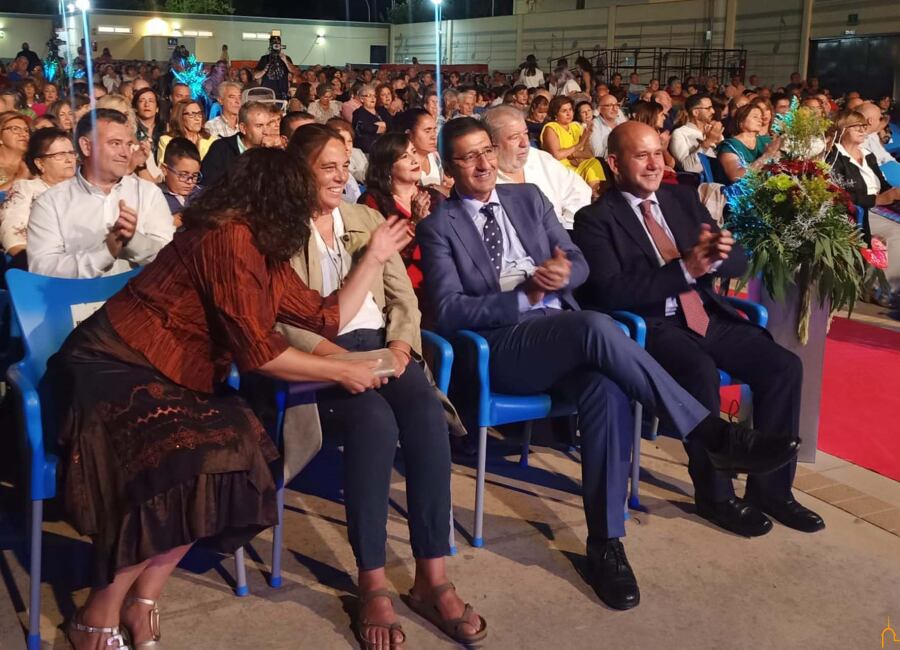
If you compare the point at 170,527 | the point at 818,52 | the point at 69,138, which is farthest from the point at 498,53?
the point at 170,527

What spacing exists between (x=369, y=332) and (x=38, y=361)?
0.97 m

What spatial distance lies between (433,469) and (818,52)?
2075 centimetres

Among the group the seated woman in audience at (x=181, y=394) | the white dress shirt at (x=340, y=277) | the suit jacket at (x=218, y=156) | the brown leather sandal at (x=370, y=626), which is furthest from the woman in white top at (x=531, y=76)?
the brown leather sandal at (x=370, y=626)

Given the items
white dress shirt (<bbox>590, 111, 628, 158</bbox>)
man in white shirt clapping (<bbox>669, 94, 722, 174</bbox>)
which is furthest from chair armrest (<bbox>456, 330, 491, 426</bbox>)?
white dress shirt (<bbox>590, 111, 628, 158</bbox>)

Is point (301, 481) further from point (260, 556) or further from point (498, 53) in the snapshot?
point (498, 53)

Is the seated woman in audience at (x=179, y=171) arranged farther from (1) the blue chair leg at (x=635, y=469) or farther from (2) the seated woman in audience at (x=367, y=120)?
(2) the seated woman in audience at (x=367, y=120)

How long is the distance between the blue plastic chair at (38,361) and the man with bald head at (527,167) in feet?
6.15

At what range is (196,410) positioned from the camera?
97.9 inches

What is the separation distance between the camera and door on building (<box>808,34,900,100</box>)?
1900cm

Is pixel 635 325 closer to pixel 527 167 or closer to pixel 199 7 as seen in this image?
pixel 527 167

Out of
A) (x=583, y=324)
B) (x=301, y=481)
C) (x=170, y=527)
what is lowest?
(x=301, y=481)

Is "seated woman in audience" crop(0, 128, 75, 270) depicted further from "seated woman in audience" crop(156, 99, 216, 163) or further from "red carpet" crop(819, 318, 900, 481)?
"red carpet" crop(819, 318, 900, 481)

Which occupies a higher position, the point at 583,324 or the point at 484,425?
the point at 583,324

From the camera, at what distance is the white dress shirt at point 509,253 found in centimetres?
342
